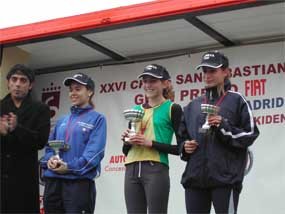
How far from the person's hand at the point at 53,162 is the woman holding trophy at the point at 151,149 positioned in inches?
20.0

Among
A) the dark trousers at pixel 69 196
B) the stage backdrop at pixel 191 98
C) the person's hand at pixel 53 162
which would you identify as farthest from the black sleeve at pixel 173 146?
the stage backdrop at pixel 191 98

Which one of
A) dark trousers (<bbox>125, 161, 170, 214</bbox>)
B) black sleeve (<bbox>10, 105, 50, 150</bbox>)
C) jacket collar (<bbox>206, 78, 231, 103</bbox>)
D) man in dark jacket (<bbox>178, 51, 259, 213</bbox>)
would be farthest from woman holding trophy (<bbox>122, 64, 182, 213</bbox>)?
black sleeve (<bbox>10, 105, 50, 150</bbox>)

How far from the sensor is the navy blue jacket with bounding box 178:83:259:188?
429 centimetres

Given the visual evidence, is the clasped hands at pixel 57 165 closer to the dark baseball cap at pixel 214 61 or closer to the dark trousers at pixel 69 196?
the dark trousers at pixel 69 196

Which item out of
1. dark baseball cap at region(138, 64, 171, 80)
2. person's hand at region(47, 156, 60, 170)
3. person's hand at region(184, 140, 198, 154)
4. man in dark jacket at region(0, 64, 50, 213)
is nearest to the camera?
person's hand at region(184, 140, 198, 154)

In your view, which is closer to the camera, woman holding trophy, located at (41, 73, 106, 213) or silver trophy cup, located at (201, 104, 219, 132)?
silver trophy cup, located at (201, 104, 219, 132)

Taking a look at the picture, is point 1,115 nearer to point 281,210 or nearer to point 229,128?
point 229,128

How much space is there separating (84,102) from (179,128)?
80cm

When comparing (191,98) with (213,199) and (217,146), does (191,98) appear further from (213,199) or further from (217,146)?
(213,199)

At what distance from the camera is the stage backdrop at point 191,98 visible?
19.7ft

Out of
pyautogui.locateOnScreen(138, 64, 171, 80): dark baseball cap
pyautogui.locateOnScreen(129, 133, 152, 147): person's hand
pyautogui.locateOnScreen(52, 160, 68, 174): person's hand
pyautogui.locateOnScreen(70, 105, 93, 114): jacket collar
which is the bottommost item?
pyautogui.locateOnScreen(52, 160, 68, 174): person's hand

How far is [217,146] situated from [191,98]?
2270 millimetres

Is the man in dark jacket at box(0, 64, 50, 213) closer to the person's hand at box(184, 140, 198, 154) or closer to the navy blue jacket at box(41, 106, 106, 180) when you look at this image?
the navy blue jacket at box(41, 106, 106, 180)

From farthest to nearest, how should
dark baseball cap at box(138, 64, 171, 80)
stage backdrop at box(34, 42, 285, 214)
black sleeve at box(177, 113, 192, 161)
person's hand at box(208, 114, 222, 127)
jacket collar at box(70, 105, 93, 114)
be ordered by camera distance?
stage backdrop at box(34, 42, 285, 214) < jacket collar at box(70, 105, 93, 114) < dark baseball cap at box(138, 64, 171, 80) < black sleeve at box(177, 113, 192, 161) < person's hand at box(208, 114, 222, 127)
